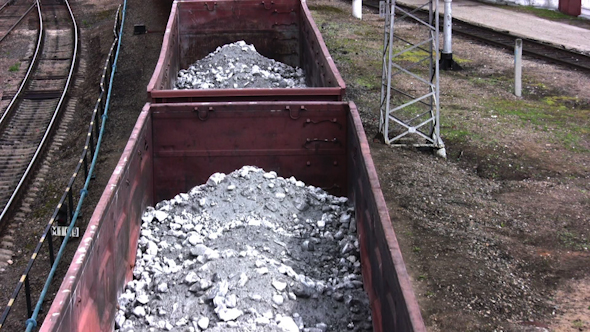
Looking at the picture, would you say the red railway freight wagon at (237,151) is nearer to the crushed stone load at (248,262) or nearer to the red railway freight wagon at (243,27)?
the crushed stone load at (248,262)

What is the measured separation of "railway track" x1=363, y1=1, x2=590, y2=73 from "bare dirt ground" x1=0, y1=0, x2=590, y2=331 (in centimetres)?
46

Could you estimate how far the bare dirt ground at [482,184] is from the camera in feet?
24.2

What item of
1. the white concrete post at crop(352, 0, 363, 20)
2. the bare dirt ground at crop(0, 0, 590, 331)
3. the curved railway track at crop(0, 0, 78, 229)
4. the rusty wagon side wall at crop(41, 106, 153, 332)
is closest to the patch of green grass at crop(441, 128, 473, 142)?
the bare dirt ground at crop(0, 0, 590, 331)

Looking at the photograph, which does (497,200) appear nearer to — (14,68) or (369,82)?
(369,82)

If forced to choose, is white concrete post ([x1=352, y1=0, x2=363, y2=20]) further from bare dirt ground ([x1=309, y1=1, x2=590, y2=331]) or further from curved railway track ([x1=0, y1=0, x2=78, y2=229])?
curved railway track ([x1=0, y1=0, x2=78, y2=229])

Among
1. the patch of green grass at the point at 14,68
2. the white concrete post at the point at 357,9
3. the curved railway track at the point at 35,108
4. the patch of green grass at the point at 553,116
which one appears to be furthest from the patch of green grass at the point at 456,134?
the white concrete post at the point at 357,9

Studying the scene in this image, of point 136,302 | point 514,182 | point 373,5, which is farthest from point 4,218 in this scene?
point 373,5

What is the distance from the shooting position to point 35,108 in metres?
→ 13.8

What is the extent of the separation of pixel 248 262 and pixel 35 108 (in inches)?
395

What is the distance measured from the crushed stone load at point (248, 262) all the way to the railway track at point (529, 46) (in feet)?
40.8

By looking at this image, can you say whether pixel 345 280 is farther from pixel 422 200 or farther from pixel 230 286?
pixel 422 200

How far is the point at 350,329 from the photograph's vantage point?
5.12m

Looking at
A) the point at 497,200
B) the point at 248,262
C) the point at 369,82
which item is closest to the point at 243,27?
the point at 369,82

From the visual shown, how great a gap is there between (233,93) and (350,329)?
335 cm
